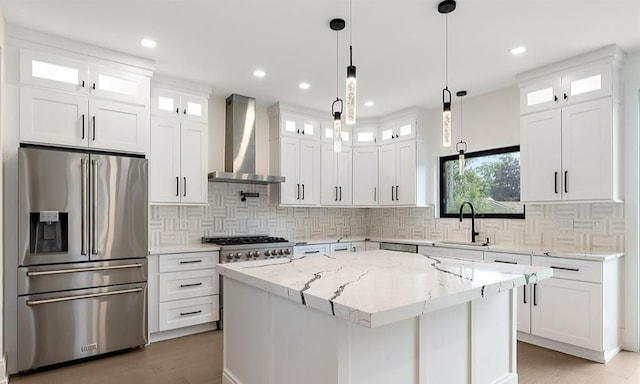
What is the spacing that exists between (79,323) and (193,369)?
3.40 feet

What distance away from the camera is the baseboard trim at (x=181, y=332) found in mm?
3668

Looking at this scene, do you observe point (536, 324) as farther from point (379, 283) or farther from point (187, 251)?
point (187, 251)

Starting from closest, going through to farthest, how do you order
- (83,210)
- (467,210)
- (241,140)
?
1. (83,210)
2. (241,140)
3. (467,210)

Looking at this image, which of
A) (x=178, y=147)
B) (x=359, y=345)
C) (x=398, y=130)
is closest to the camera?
(x=359, y=345)

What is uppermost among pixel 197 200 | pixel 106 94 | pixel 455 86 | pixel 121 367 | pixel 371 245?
pixel 455 86

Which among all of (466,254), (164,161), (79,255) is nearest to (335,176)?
(466,254)

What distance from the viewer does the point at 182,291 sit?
379 centimetres

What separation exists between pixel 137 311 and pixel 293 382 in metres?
2.14

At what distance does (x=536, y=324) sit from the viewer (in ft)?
11.5

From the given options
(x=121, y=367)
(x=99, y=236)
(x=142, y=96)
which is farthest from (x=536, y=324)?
(x=142, y=96)

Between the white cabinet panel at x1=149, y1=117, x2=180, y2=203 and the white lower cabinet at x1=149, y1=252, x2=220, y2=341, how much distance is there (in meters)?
0.69

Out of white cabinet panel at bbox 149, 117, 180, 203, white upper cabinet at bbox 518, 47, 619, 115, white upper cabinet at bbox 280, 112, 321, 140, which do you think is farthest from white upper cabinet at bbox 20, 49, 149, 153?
white upper cabinet at bbox 518, 47, 619, 115

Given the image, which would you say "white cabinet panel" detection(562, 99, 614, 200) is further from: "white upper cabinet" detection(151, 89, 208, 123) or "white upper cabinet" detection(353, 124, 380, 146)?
"white upper cabinet" detection(151, 89, 208, 123)

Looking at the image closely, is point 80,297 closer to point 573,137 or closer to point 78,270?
point 78,270
